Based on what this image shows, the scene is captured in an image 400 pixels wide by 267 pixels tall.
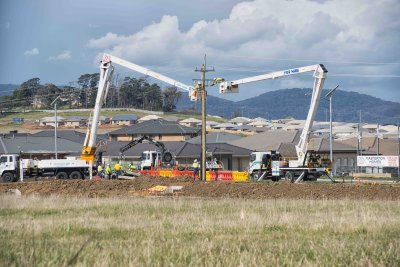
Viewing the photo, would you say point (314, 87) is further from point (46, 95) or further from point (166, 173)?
point (46, 95)

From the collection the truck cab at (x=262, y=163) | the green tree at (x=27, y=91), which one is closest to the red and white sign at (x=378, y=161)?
the truck cab at (x=262, y=163)

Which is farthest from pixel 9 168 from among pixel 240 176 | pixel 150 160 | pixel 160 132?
pixel 160 132

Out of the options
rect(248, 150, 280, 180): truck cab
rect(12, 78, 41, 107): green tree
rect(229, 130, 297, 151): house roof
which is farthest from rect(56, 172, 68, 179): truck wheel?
rect(12, 78, 41, 107): green tree

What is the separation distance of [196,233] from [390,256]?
16.6 feet

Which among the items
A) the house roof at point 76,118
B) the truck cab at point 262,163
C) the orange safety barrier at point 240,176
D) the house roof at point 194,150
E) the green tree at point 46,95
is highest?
the green tree at point 46,95

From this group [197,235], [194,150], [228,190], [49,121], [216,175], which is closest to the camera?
[197,235]

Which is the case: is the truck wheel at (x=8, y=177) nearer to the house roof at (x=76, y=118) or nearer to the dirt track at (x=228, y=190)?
the dirt track at (x=228, y=190)

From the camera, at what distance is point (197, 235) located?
1483 cm

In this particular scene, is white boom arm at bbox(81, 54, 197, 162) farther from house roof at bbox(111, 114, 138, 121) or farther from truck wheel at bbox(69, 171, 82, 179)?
house roof at bbox(111, 114, 138, 121)

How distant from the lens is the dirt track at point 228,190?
31.6 meters

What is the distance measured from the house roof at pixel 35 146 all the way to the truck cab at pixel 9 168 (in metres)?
25.6

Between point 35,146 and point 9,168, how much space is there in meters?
32.0

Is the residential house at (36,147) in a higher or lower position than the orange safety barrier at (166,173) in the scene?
higher

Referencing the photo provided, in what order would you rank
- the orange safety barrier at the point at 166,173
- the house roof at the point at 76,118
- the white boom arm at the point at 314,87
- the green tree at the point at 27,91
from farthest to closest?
1. the green tree at the point at 27,91
2. the house roof at the point at 76,118
3. the orange safety barrier at the point at 166,173
4. the white boom arm at the point at 314,87
